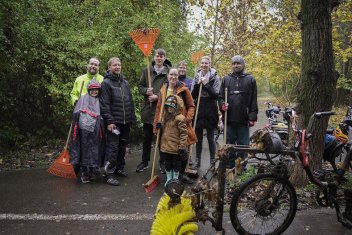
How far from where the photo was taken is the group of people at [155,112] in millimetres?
5148

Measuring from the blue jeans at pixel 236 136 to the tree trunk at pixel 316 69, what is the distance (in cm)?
125

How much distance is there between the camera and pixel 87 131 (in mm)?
5426

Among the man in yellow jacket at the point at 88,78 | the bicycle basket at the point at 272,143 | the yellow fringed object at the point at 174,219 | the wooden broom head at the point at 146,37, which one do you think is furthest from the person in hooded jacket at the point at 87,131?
the bicycle basket at the point at 272,143

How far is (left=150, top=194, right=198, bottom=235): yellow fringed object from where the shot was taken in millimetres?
3248

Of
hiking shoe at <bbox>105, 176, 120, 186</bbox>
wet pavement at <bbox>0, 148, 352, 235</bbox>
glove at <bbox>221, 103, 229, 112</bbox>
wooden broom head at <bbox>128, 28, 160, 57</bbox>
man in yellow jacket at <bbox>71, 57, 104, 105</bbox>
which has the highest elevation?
wooden broom head at <bbox>128, 28, 160, 57</bbox>

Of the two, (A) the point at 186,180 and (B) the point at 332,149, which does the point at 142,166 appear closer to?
(A) the point at 186,180

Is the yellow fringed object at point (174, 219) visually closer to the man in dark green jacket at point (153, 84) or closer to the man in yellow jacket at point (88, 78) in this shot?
the man in dark green jacket at point (153, 84)

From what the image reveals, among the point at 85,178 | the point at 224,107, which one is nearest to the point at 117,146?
the point at 85,178

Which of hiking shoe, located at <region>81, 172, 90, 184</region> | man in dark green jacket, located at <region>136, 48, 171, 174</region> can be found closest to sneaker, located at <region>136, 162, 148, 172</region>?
man in dark green jacket, located at <region>136, 48, 171, 174</region>

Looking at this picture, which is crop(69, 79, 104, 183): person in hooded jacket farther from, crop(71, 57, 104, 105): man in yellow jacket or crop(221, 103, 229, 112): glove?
crop(221, 103, 229, 112): glove

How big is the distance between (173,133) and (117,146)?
4.14ft

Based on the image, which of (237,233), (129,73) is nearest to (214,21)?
(129,73)

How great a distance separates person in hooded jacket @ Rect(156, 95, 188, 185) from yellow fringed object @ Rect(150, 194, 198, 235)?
4.59ft

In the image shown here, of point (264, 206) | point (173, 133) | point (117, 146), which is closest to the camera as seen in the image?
point (264, 206)
